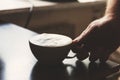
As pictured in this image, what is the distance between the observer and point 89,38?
69 centimetres

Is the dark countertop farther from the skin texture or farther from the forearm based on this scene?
the forearm

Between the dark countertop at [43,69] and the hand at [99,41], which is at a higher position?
the hand at [99,41]

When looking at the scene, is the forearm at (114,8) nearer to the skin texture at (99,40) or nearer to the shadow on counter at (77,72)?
the skin texture at (99,40)

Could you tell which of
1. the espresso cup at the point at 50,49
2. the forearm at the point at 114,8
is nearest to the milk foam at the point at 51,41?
the espresso cup at the point at 50,49

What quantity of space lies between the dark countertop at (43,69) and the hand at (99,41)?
0.02m

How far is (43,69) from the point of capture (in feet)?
2.06

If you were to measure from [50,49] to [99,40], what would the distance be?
159mm

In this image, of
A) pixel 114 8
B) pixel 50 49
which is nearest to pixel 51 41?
pixel 50 49

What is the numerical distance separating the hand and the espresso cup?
5 centimetres

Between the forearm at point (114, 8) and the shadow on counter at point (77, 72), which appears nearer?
the shadow on counter at point (77, 72)

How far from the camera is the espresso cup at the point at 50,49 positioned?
611 mm

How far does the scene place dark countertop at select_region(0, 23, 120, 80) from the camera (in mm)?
602

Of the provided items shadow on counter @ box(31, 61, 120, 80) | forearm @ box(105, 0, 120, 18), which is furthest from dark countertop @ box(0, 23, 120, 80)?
forearm @ box(105, 0, 120, 18)

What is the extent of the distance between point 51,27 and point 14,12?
0.30 metres
